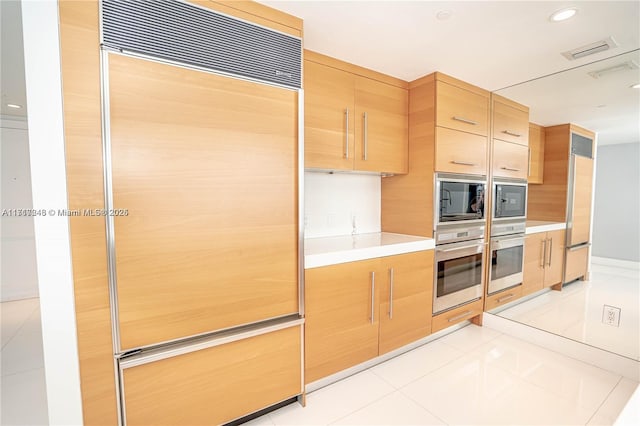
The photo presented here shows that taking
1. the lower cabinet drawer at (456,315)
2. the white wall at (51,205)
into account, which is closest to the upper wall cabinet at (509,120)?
the lower cabinet drawer at (456,315)

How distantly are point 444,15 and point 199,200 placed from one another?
5.50 feet

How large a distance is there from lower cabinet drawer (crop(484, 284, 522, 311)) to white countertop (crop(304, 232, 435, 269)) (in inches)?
43.2

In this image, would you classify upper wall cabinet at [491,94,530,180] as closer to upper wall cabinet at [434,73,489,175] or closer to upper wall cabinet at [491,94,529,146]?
upper wall cabinet at [491,94,529,146]

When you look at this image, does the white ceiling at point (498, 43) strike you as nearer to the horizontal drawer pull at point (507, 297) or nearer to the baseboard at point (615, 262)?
the baseboard at point (615, 262)

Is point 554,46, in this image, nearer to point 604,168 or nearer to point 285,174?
point 604,168

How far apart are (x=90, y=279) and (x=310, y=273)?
3.40ft

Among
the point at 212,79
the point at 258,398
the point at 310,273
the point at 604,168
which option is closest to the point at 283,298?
the point at 310,273

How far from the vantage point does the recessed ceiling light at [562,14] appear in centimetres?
148

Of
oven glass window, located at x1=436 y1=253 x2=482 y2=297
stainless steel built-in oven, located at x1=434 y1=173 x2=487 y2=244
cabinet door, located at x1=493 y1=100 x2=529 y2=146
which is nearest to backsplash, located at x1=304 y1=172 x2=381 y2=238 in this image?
stainless steel built-in oven, located at x1=434 y1=173 x2=487 y2=244

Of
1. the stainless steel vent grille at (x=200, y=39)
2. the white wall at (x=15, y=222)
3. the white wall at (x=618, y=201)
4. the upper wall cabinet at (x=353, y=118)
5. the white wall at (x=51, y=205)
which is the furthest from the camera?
the white wall at (x=15, y=222)

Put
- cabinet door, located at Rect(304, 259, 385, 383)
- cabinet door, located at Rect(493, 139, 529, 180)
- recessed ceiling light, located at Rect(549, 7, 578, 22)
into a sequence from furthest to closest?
1. cabinet door, located at Rect(493, 139, 529, 180)
2. cabinet door, located at Rect(304, 259, 385, 383)
3. recessed ceiling light, located at Rect(549, 7, 578, 22)

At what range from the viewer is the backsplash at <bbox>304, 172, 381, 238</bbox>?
230 cm

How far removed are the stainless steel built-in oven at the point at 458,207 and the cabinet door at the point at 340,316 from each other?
30.8 inches

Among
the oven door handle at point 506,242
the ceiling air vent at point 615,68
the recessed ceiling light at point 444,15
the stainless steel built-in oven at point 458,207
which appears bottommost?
the oven door handle at point 506,242
